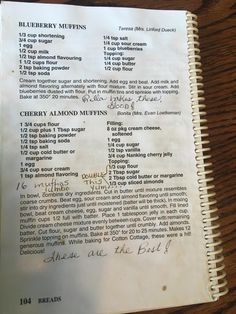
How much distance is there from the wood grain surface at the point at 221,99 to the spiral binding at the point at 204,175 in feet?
0.05

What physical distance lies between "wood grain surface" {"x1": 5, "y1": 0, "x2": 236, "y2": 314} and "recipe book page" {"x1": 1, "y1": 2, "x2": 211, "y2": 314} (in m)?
0.03

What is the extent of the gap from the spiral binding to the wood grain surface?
1cm

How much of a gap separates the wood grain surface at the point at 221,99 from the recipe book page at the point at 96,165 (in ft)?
0.11

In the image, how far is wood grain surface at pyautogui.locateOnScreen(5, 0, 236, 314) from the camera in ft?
1.80

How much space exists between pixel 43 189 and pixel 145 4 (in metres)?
0.30

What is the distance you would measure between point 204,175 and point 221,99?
→ 0.39 ft

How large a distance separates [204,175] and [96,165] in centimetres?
14

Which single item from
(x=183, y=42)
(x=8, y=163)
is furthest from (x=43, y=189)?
(x=183, y=42)

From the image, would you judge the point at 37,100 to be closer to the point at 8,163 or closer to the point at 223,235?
the point at 8,163

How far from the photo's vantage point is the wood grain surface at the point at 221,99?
548 millimetres

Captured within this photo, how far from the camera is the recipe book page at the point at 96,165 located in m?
0.50

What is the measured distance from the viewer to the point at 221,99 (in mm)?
592

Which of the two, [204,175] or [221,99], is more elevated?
[221,99]

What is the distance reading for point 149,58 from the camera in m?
0.57
